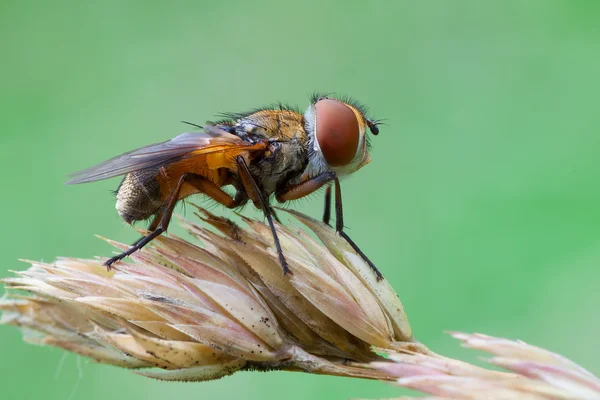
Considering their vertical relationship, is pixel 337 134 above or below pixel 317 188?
above

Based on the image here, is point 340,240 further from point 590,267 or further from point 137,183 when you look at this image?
point 590,267

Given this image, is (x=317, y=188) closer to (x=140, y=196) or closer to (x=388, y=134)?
(x=140, y=196)

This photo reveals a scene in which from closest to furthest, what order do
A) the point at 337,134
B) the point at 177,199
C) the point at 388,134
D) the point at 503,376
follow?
the point at 503,376, the point at 177,199, the point at 337,134, the point at 388,134

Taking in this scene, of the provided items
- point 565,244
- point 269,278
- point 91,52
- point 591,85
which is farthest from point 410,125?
point 91,52

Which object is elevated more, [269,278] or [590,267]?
[590,267]

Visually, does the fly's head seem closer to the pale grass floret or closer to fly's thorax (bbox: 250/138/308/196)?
fly's thorax (bbox: 250/138/308/196)

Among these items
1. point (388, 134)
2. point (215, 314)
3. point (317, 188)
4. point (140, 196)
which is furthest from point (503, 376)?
point (388, 134)

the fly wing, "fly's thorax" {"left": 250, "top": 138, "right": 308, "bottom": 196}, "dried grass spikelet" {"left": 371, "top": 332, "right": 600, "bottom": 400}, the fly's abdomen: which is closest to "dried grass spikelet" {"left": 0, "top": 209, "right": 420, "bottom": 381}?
"dried grass spikelet" {"left": 371, "top": 332, "right": 600, "bottom": 400}
